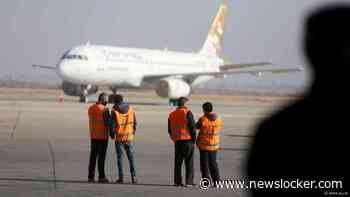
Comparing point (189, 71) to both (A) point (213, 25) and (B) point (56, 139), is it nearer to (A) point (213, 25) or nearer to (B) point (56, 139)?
(A) point (213, 25)

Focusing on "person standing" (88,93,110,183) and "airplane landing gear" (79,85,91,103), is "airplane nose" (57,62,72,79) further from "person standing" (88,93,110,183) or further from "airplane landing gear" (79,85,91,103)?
"person standing" (88,93,110,183)

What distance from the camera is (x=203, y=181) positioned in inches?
467

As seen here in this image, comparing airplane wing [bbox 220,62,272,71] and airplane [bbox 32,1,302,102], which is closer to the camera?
airplane [bbox 32,1,302,102]

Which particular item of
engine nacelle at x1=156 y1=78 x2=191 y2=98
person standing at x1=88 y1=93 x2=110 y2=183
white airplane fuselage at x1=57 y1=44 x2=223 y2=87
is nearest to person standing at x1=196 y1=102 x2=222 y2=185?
person standing at x1=88 y1=93 x2=110 y2=183

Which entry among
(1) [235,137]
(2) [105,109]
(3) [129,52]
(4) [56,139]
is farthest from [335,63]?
(3) [129,52]

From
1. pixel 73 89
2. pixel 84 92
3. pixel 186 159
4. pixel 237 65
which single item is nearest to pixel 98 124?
pixel 186 159

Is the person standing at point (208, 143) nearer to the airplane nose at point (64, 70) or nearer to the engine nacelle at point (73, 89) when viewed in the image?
the airplane nose at point (64, 70)

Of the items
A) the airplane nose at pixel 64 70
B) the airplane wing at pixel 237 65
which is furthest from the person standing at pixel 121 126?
the airplane wing at pixel 237 65

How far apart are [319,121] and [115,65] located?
45.6 metres

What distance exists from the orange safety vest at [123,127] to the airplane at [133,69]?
34.1 m

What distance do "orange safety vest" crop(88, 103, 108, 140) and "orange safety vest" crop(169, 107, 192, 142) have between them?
4.38ft

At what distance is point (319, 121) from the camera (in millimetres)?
2424

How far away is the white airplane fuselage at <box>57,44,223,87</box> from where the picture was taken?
46625mm

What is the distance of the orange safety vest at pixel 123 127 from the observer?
12430 millimetres
